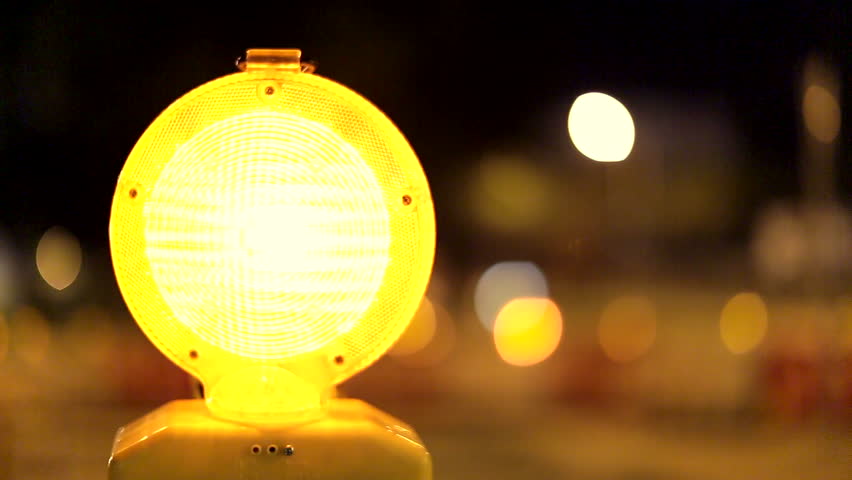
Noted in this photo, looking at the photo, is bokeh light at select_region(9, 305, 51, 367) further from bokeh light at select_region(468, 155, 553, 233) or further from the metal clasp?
the metal clasp

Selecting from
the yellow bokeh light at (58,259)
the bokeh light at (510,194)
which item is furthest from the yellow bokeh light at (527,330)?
the yellow bokeh light at (58,259)

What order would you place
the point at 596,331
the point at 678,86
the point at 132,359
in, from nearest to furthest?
the point at 678,86, the point at 132,359, the point at 596,331

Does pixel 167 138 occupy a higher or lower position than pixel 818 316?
higher

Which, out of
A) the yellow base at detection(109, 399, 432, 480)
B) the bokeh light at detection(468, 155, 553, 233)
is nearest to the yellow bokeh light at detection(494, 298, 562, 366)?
the bokeh light at detection(468, 155, 553, 233)

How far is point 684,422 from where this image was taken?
254 cm

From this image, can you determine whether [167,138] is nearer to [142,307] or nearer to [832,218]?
[142,307]

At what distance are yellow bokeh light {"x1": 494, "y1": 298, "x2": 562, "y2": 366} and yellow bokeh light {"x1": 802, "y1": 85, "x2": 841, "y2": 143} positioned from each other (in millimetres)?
1593

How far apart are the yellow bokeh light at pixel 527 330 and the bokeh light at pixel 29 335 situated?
1.76 m

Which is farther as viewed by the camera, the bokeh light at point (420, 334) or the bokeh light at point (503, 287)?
the bokeh light at point (503, 287)

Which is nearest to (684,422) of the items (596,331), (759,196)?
(759,196)

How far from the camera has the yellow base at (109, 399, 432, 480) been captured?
0.69m

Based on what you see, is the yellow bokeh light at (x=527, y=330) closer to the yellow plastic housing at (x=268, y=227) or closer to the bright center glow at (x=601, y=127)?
the bright center glow at (x=601, y=127)

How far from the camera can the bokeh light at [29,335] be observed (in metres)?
2.96

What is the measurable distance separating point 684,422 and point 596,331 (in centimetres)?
150
